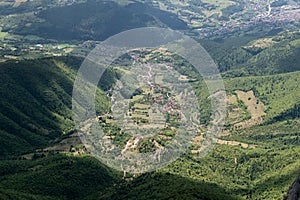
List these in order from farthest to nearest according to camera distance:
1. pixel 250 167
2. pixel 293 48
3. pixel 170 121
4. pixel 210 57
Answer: pixel 210 57 < pixel 293 48 < pixel 170 121 < pixel 250 167

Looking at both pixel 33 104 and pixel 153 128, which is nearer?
pixel 153 128

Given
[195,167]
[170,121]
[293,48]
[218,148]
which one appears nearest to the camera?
[195,167]

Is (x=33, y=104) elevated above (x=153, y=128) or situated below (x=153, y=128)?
above

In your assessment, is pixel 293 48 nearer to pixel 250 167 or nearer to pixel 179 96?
pixel 179 96

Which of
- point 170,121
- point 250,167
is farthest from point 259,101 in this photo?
point 250,167

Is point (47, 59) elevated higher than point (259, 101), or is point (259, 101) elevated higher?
point (47, 59)

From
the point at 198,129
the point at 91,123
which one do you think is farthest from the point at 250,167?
the point at 91,123

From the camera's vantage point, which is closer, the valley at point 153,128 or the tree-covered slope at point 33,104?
the valley at point 153,128

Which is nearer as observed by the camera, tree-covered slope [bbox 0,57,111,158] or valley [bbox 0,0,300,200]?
valley [bbox 0,0,300,200]

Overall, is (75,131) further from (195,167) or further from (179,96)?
(179,96)

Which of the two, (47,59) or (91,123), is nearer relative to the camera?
(91,123)
